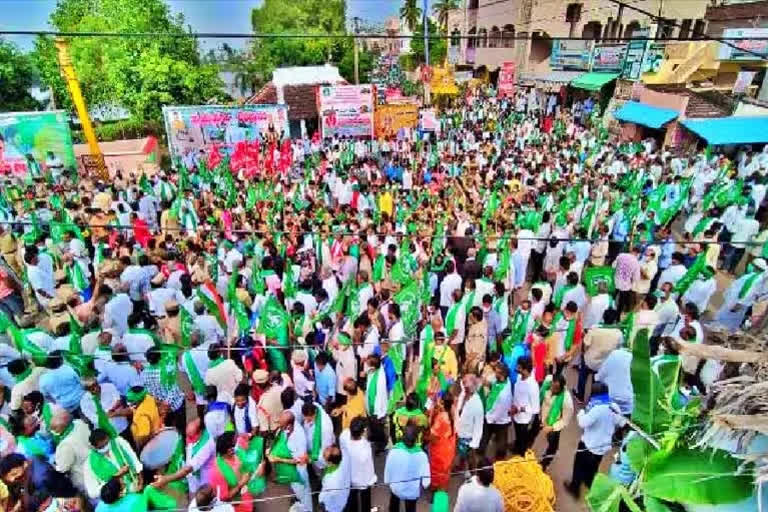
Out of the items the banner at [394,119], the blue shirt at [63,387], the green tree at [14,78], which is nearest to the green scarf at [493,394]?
the blue shirt at [63,387]

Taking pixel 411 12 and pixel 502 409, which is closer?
pixel 502 409

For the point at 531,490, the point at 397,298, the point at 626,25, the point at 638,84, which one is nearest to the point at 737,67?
the point at 638,84

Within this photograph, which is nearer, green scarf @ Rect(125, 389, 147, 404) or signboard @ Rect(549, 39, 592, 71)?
green scarf @ Rect(125, 389, 147, 404)

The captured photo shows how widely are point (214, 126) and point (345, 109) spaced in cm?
420

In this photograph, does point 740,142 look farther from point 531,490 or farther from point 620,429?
point 531,490

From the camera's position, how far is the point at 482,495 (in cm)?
361

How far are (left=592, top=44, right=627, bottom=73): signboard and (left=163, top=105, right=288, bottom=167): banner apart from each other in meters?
13.8

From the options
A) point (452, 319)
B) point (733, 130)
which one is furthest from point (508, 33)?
point (452, 319)

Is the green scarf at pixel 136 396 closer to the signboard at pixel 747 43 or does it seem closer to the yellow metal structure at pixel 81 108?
the yellow metal structure at pixel 81 108

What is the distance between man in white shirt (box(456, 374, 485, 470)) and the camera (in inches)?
174

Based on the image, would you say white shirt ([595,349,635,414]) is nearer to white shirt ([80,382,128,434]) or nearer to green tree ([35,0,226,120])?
white shirt ([80,382,128,434])

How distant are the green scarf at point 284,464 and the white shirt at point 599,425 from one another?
2.43 metres

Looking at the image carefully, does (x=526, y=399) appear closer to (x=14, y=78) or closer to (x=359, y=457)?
(x=359, y=457)

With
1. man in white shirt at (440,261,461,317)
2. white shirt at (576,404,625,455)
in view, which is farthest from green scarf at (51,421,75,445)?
man in white shirt at (440,261,461,317)
